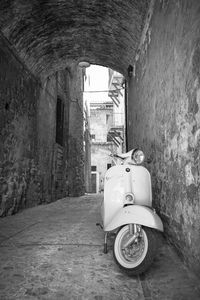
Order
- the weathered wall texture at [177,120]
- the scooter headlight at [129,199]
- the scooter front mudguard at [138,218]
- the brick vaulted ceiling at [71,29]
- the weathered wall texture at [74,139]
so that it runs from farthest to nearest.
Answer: the weathered wall texture at [74,139]
the brick vaulted ceiling at [71,29]
the scooter headlight at [129,199]
the scooter front mudguard at [138,218]
the weathered wall texture at [177,120]

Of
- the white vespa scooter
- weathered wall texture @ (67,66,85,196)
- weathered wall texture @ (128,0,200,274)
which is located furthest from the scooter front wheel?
weathered wall texture @ (67,66,85,196)

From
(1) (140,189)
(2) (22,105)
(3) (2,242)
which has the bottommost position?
(3) (2,242)

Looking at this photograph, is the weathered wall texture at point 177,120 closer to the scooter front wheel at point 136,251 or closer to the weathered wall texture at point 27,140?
the scooter front wheel at point 136,251

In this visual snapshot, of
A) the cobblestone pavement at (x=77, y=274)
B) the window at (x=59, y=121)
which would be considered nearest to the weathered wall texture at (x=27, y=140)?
the window at (x=59, y=121)

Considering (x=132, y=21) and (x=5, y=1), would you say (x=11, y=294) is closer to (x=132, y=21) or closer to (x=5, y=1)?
(x=5, y=1)

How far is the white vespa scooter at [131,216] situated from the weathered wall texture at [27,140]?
2.50 meters

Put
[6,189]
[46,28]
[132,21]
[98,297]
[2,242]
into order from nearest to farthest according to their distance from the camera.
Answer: [98,297] → [2,242] → [132,21] → [6,189] → [46,28]

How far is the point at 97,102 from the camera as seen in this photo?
3094 cm

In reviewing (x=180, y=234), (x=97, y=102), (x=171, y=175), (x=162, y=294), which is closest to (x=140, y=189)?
(x=171, y=175)

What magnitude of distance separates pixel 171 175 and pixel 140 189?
1.13ft

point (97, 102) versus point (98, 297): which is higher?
point (97, 102)

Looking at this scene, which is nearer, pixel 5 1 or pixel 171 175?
pixel 171 175

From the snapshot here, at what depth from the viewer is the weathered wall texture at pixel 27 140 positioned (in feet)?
14.1

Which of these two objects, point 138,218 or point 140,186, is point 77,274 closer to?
point 138,218
